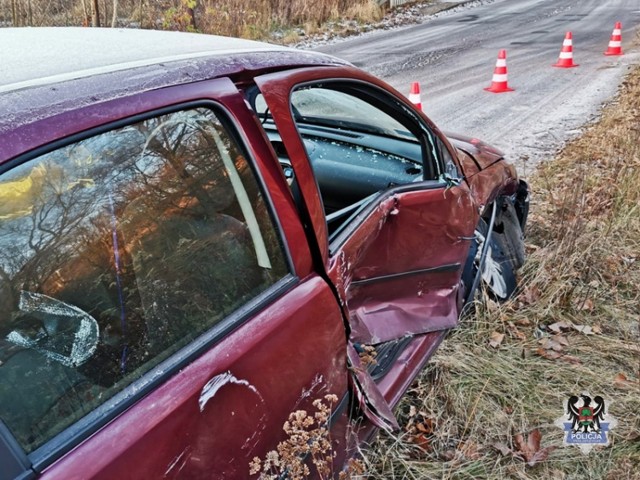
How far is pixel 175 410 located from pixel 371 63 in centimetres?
1143

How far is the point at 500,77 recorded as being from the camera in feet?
31.9

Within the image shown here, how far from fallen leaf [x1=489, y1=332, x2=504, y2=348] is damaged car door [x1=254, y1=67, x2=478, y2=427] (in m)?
0.35

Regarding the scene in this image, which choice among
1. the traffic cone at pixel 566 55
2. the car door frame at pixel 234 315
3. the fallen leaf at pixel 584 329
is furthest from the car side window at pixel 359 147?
the traffic cone at pixel 566 55

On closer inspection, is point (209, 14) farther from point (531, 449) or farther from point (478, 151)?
point (531, 449)

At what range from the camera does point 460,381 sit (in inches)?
115

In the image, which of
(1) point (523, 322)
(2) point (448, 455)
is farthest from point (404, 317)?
(1) point (523, 322)

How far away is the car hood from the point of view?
3361mm

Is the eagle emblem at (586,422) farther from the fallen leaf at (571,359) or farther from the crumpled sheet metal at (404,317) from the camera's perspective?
the crumpled sheet metal at (404,317)

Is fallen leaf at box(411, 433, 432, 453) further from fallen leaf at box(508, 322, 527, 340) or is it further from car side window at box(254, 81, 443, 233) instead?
car side window at box(254, 81, 443, 233)

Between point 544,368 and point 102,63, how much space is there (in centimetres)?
265

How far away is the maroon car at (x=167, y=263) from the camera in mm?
1210

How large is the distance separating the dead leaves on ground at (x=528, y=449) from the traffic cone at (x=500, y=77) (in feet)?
26.8

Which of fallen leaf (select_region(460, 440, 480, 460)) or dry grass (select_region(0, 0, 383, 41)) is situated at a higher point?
dry grass (select_region(0, 0, 383, 41))

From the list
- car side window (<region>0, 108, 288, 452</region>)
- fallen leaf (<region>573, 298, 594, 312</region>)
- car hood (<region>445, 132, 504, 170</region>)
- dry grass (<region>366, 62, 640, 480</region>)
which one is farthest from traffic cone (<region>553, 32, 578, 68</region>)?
car side window (<region>0, 108, 288, 452</region>)
